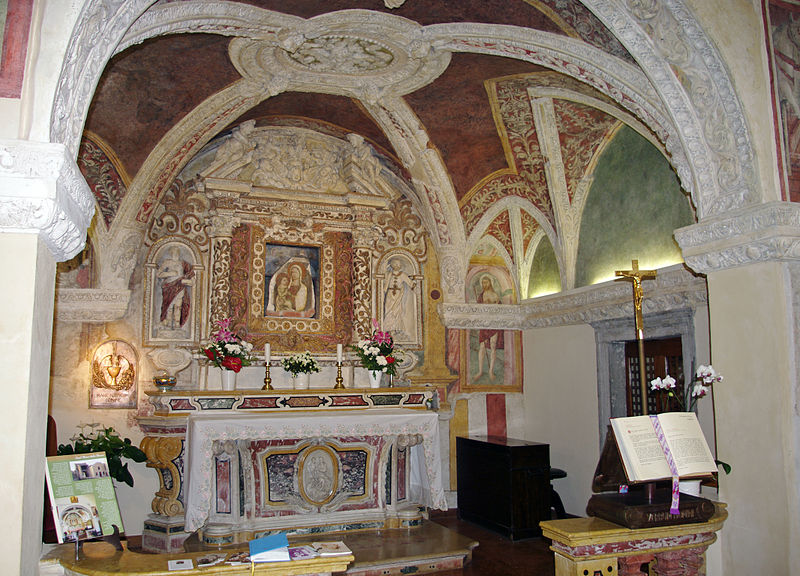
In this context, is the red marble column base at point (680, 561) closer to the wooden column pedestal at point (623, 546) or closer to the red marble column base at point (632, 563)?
the wooden column pedestal at point (623, 546)

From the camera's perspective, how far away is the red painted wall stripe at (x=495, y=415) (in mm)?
9633

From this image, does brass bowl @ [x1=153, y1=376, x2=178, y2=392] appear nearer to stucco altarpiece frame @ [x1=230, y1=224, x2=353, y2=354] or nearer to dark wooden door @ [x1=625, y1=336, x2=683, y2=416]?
stucco altarpiece frame @ [x1=230, y1=224, x2=353, y2=354]

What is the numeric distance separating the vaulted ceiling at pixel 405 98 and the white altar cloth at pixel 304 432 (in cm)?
284

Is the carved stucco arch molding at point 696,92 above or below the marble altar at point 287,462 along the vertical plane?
above

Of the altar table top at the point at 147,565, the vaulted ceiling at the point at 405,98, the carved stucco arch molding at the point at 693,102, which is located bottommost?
the altar table top at the point at 147,565

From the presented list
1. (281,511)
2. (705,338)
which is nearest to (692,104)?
(705,338)

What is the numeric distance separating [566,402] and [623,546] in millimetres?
4909

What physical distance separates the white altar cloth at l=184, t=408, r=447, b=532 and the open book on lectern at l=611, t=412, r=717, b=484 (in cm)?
346

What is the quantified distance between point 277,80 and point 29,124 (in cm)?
428

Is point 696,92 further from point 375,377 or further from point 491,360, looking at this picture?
point 491,360

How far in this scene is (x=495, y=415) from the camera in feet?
31.8

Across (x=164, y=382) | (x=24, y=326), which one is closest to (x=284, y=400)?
(x=164, y=382)

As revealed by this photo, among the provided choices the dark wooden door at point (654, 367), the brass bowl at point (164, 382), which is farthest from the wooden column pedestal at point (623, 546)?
the brass bowl at point (164, 382)

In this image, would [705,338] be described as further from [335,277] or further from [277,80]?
[277,80]
